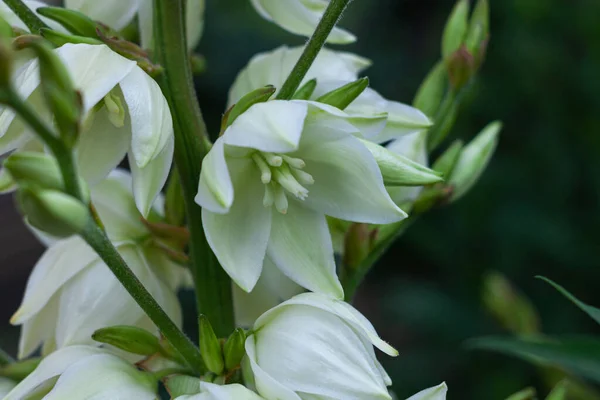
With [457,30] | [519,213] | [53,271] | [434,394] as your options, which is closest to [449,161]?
[457,30]

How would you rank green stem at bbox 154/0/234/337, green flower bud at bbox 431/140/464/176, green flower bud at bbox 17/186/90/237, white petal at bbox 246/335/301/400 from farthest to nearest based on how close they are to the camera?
green flower bud at bbox 431/140/464/176, green stem at bbox 154/0/234/337, white petal at bbox 246/335/301/400, green flower bud at bbox 17/186/90/237

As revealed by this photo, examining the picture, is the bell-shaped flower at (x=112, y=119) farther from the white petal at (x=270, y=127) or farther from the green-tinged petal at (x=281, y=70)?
the green-tinged petal at (x=281, y=70)

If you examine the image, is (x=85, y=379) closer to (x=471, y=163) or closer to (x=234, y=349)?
(x=234, y=349)

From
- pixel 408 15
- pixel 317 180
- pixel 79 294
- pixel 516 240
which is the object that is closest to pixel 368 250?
pixel 317 180

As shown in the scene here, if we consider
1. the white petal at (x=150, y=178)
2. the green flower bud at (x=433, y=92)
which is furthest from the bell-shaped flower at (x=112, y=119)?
the green flower bud at (x=433, y=92)

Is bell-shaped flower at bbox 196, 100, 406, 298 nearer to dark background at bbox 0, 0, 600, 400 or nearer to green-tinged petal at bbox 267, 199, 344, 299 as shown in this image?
green-tinged petal at bbox 267, 199, 344, 299

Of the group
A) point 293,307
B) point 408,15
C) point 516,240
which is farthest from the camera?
point 408,15

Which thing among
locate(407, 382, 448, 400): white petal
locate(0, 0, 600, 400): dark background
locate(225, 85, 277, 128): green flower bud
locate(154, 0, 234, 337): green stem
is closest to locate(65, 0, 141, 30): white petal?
locate(154, 0, 234, 337): green stem

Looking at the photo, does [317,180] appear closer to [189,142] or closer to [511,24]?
[189,142]

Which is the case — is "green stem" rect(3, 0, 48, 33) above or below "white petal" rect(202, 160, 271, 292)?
above
